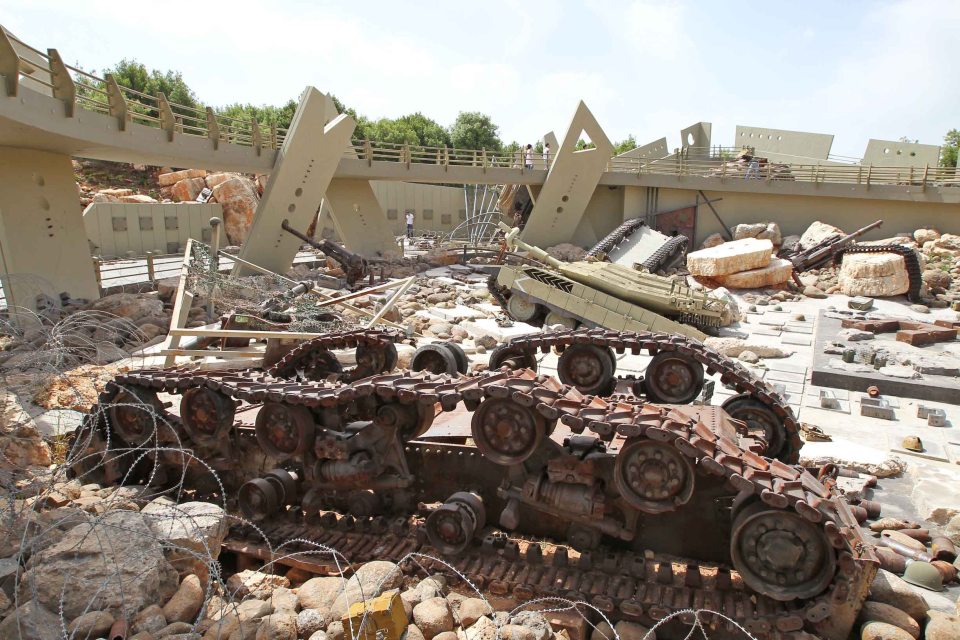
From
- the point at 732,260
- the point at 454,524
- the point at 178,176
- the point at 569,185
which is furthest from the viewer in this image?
the point at 178,176

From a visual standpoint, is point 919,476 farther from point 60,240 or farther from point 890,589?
point 60,240

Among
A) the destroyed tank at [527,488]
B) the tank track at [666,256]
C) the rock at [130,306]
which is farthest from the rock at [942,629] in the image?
the tank track at [666,256]

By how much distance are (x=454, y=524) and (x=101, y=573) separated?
219cm

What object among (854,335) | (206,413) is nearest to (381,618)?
(206,413)

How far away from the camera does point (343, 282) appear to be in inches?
736

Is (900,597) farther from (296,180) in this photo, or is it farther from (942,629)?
(296,180)

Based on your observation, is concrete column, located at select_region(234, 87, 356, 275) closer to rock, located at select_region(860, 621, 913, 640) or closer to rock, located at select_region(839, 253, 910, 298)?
rock, located at select_region(839, 253, 910, 298)

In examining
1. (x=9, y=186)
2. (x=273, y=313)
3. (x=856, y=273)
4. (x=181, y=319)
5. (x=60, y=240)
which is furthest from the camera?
(x=856, y=273)

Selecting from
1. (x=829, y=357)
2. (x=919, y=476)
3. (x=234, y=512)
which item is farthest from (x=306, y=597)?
(x=829, y=357)

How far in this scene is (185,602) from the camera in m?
4.10

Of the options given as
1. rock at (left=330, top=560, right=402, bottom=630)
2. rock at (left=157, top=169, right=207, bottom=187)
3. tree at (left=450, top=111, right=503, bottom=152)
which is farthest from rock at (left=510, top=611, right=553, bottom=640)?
tree at (left=450, top=111, right=503, bottom=152)

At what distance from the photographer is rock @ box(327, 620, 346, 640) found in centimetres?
372

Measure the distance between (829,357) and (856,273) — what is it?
29.0ft

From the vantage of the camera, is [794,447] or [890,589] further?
[794,447]
